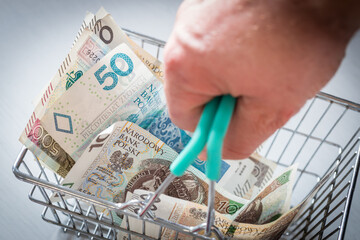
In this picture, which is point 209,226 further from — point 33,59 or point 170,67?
point 33,59

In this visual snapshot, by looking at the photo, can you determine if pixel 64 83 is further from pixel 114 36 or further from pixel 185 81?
pixel 185 81

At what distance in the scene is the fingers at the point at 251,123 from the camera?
30 centimetres


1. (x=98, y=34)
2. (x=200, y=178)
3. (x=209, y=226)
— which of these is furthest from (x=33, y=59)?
(x=209, y=226)

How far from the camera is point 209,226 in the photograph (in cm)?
41

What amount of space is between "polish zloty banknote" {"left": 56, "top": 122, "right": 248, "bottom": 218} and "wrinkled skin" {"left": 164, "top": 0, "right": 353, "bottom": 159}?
236mm

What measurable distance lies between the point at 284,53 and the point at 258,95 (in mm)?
40

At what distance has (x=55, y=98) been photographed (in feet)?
1.77

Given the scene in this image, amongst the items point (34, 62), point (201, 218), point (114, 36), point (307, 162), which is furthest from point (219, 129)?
point (34, 62)

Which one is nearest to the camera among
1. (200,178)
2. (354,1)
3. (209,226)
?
(354,1)

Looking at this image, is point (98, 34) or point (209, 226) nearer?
point (209, 226)

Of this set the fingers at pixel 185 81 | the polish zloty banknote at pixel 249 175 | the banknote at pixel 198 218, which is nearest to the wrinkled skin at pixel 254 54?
the fingers at pixel 185 81

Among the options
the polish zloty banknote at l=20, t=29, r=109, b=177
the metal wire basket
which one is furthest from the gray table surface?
the polish zloty banknote at l=20, t=29, r=109, b=177

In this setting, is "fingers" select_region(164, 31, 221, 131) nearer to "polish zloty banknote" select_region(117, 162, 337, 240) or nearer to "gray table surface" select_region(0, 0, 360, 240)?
"polish zloty banknote" select_region(117, 162, 337, 240)

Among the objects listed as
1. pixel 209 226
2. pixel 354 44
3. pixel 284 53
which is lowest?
pixel 209 226
